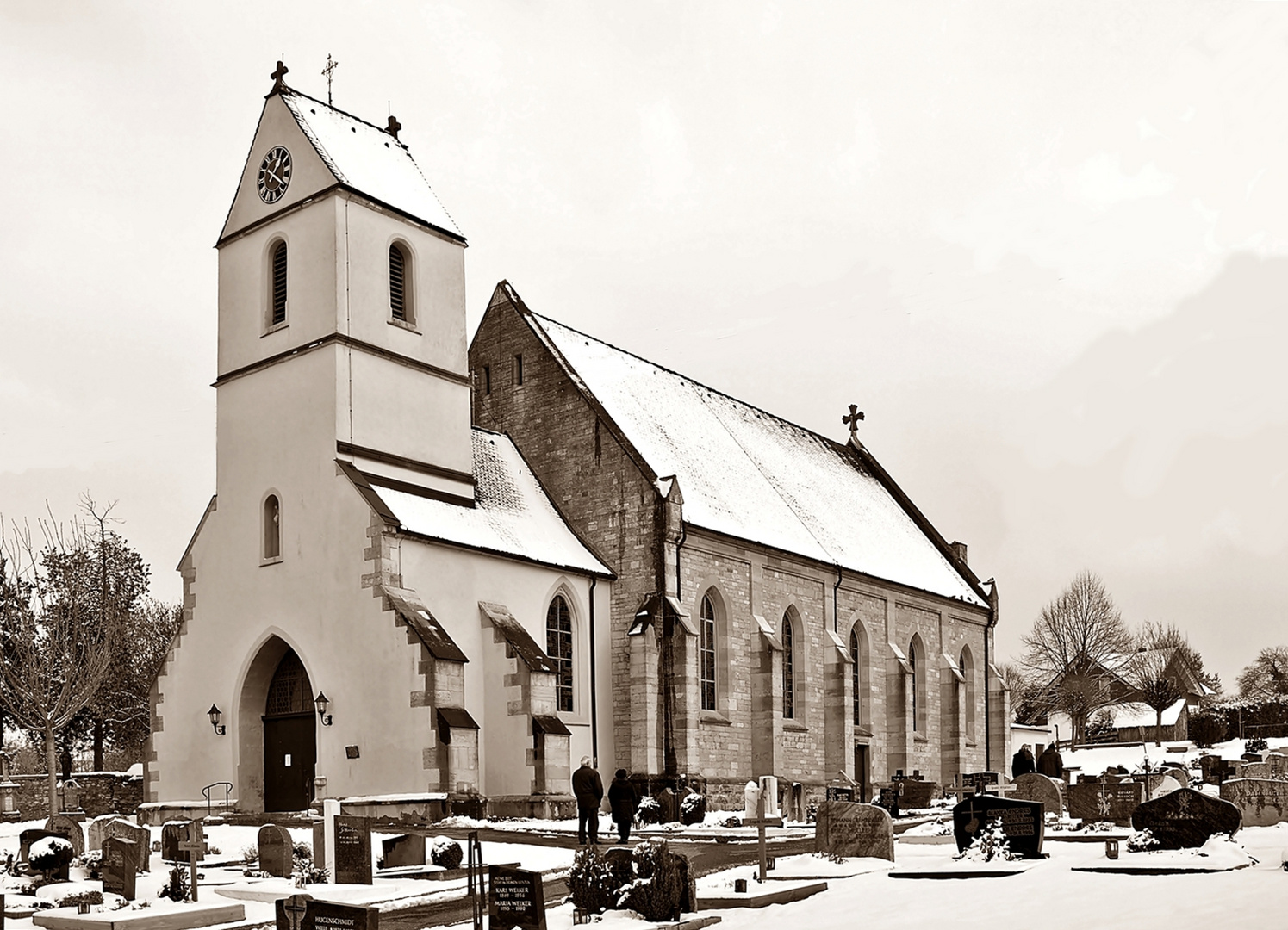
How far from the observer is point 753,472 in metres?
42.5

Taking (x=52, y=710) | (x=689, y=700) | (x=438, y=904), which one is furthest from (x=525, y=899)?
(x=52, y=710)

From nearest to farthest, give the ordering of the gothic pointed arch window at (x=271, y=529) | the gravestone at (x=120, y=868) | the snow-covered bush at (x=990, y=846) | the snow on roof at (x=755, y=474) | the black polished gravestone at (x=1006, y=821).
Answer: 1. the gravestone at (x=120, y=868)
2. the snow-covered bush at (x=990, y=846)
3. the black polished gravestone at (x=1006, y=821)
4. the gothic pointed arch window at (x=271, y=529)
5. the snow on roof at (x=755, y=474)

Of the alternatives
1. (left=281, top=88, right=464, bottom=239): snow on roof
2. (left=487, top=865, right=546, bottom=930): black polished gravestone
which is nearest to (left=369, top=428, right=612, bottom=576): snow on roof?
(left=281, top=88, right=464, bottom=239): snow on roof

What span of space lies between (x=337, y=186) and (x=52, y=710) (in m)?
20.2

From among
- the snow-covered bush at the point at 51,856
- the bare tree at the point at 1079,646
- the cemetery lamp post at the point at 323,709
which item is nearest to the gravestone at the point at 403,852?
the snow-covered bush at the point at 51,856

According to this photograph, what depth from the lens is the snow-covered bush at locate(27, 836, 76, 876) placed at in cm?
2011

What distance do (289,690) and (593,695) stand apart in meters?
6.99

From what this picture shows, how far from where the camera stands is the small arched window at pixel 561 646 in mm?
33562

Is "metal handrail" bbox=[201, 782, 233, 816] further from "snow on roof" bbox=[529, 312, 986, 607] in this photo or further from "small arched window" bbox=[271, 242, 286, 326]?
"snow on roof" bbox=[529, 312, 986, 607]

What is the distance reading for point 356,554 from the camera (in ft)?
99.2

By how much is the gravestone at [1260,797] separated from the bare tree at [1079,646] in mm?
59844

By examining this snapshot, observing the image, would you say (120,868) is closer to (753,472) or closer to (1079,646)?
(753,472)

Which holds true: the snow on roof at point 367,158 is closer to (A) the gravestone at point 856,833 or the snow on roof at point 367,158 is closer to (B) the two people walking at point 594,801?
(B) the two people walking at point 594,801

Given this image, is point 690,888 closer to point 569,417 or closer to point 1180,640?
point 569,417
